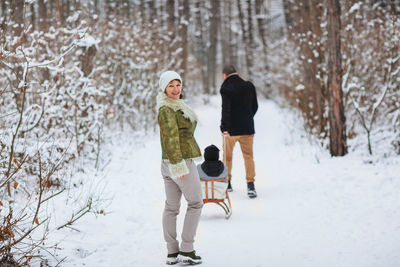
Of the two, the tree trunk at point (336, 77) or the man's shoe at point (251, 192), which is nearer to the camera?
the man's shoe at point (251, 192)

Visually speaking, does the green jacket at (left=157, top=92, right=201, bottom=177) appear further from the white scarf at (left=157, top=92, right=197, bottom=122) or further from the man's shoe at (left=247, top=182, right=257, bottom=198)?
the man's shoe at (left=247, top=182, right=257, bottom=198)

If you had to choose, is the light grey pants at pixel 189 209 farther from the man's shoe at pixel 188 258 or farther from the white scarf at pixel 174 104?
the white scarf at pixel 174 104

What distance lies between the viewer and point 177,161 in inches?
147

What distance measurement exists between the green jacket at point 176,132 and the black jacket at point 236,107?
8.86 feet

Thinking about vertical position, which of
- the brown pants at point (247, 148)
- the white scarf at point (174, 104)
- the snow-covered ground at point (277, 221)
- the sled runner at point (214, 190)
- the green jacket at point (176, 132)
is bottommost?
the snow-covered ground at point (277, 221)

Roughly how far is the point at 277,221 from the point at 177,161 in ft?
7.65

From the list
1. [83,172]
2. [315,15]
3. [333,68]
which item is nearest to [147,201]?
[83,172]

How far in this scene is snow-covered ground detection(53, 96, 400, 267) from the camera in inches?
165

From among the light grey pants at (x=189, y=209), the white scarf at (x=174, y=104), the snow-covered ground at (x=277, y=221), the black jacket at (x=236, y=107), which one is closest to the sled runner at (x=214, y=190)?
the snow-covered ground at (x=277, y=221)

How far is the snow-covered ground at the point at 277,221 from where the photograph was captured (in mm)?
4203

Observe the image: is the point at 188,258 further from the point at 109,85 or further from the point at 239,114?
the point at 109,85

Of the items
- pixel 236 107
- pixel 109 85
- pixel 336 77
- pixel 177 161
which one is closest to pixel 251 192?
pixel 236 107

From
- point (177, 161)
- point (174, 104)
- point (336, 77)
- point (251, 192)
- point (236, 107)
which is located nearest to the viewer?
point (177, 161)

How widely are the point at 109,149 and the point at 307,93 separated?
5.95 metres
